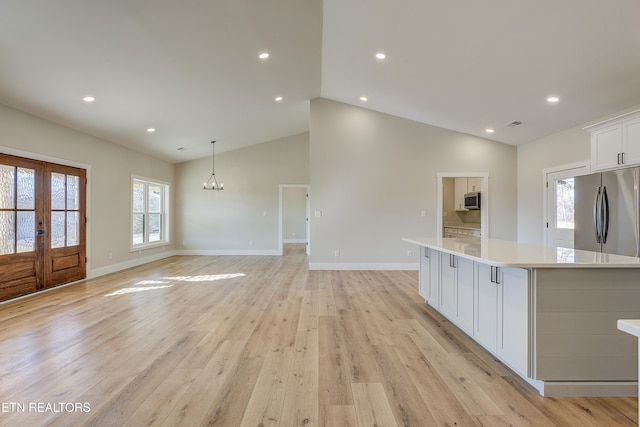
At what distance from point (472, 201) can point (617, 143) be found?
11.4 ft

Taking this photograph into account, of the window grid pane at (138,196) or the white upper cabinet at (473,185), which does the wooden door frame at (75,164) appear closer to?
the window grid pane at (138,196)

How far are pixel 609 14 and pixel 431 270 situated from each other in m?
2.78

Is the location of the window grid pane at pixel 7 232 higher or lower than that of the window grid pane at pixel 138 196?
lower

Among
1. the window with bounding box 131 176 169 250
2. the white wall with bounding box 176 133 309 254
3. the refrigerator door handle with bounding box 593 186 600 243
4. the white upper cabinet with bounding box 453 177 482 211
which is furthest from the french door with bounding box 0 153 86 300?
the white upper cabinet with bounding box 453 177 482 211

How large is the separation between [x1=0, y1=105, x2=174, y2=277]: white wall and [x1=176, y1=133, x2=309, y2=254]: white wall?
1.35 meters

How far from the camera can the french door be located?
163 inches

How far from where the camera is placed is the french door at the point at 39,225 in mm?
4133

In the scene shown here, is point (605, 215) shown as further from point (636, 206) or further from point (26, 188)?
point (26, 188)

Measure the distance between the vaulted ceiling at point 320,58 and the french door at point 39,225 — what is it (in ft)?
2.80

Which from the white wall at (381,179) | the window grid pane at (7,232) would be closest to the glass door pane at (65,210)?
the window grid pane at (7,232)

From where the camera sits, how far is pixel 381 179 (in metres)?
6.52

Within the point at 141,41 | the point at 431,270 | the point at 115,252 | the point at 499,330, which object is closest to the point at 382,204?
the point at 431,270

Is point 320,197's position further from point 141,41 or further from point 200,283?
point 141,41

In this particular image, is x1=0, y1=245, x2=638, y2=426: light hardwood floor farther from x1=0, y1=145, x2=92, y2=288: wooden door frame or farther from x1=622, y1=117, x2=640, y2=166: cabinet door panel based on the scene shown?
x1=622, y1=117, x2=640, y2=166: cabinet door panel
